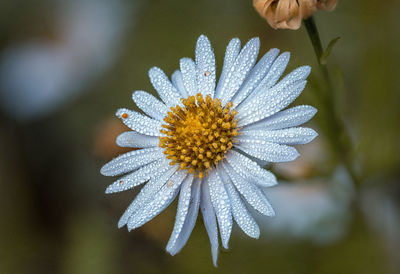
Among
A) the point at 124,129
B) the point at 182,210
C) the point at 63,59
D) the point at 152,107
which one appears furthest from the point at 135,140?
the point at 63,59

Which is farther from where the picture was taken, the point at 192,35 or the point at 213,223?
the point at 192,35

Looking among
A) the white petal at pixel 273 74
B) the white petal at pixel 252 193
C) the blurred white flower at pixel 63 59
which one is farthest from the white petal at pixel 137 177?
the blurred white flower at pixel 63 59

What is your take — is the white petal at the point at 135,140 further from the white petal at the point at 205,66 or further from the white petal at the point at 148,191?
the white petal at the point at 205,66

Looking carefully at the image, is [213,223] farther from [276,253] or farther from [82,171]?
[82,171]

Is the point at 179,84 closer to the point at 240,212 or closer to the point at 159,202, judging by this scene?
the point at 159,202

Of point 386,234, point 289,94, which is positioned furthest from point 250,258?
point 289,94

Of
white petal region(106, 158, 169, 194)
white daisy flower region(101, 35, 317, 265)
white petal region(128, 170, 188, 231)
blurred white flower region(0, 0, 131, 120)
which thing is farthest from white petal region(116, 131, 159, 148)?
blurred white flower region(0, 0, 131, 120)
